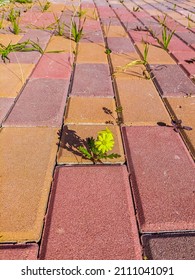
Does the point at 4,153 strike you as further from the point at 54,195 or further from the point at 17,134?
the point at 54,195

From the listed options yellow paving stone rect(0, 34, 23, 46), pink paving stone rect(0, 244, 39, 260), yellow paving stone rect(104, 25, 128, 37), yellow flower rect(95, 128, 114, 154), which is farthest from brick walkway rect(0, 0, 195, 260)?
yellow paving stone rect(104, 25, 128, 37)

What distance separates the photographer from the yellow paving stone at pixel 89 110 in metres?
1.75

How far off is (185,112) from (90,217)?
3.77 feet

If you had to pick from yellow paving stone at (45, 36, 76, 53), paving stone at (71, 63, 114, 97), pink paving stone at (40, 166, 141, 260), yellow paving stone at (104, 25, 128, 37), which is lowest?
pink paving stone at (40, 166, 141, 260)

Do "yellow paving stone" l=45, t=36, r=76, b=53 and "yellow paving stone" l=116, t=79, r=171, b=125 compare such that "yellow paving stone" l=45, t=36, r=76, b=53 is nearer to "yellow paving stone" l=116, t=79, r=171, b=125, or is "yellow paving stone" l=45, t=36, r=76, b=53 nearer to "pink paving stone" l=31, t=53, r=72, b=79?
"pink paving stone" l=31, t=53, r=72, b=79

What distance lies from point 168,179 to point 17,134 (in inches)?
37.1

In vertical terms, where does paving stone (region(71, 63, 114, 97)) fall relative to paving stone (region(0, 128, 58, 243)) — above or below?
above

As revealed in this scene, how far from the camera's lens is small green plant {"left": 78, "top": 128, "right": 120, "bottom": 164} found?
4.32ft

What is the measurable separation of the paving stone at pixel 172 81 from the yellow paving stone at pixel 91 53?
590 mm

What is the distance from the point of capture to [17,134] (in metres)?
1.61

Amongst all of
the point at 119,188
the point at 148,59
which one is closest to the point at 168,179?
the point at 119,188

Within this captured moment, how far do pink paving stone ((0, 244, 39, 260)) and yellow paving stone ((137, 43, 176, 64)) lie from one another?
2.27m

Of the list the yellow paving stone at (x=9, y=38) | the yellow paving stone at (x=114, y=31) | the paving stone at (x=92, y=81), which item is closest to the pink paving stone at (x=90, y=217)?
the paving stone at (x=92, y=81)
